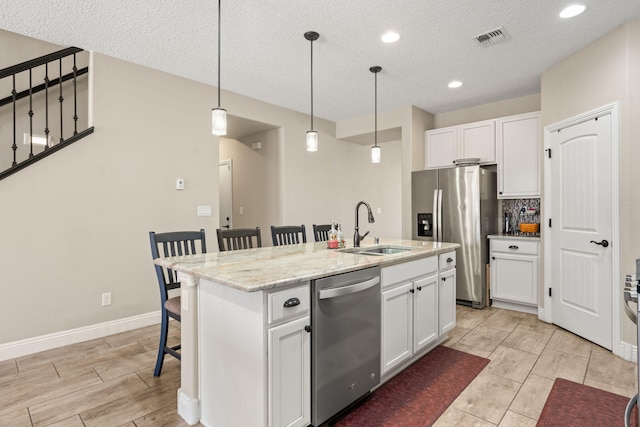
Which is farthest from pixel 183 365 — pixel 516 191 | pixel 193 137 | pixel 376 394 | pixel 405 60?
pixel 516 191

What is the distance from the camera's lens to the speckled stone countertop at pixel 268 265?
4.96 feet

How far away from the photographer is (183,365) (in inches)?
76.6

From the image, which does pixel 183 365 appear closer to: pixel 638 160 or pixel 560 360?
pixel 560 360

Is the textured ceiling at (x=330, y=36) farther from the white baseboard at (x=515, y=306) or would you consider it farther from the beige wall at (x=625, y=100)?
the white baseboard at (x=515, y=306)

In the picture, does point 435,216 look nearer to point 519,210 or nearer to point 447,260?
point 519,210

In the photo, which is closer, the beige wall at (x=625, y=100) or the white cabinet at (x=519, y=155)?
the beige wall at (x=625, y=100)

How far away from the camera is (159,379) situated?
235 centimetres

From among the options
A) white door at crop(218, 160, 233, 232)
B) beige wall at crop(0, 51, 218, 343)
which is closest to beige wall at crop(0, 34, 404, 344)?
beige wall at crop(0, 51, 218, 343)

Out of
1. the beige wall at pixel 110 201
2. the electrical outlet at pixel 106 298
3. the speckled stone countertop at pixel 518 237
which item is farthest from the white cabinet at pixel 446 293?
the electrical outlet at pixel 106 298

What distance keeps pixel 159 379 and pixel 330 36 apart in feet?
10.0

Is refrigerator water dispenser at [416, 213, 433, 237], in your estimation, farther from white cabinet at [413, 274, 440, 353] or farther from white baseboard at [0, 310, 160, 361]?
white baseboard at [0, 310, 160, 361]

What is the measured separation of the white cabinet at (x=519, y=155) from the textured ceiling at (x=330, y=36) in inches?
18.7

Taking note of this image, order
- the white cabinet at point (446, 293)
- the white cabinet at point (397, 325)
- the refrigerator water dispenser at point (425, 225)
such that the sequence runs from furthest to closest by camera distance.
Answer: the refrigerator water dispenser at point (425, 225), the white cabinet at point (446, 293), the white cabinet at point (397, 325)

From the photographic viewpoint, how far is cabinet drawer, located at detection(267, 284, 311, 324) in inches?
58.5
